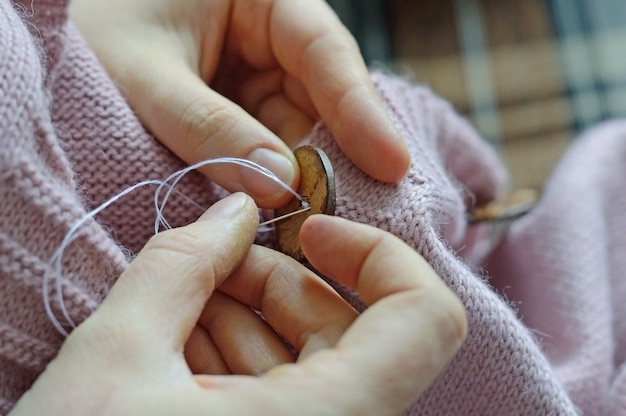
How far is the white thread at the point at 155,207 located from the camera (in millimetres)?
572

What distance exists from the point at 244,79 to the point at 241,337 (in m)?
0.39

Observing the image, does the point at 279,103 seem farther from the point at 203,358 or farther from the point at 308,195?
the point at 203,358

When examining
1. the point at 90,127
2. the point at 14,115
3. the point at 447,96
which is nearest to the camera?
the point at 14,115

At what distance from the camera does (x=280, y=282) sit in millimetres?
593

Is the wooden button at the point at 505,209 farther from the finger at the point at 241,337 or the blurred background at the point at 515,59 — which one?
the finger at the point at 241,337

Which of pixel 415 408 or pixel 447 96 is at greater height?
pixel 447 96

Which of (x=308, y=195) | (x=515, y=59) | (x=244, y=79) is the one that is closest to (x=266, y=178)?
(x=308, y=195)

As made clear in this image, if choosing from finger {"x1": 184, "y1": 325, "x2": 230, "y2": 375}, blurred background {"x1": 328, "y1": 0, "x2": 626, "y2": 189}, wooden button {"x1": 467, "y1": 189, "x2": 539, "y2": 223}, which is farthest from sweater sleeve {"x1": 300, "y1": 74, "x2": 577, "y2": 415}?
blurred background {"x1": 328, "y1": 0, "x2": 626, "y2": 189}

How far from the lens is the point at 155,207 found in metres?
0.66

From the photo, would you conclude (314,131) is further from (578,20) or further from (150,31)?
(578,20)

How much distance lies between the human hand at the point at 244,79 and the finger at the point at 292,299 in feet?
0.26

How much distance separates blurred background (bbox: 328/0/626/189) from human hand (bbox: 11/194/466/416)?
690 millimetres

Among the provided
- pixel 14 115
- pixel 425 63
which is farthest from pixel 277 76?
pixel 425 63

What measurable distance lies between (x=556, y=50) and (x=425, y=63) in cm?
22
